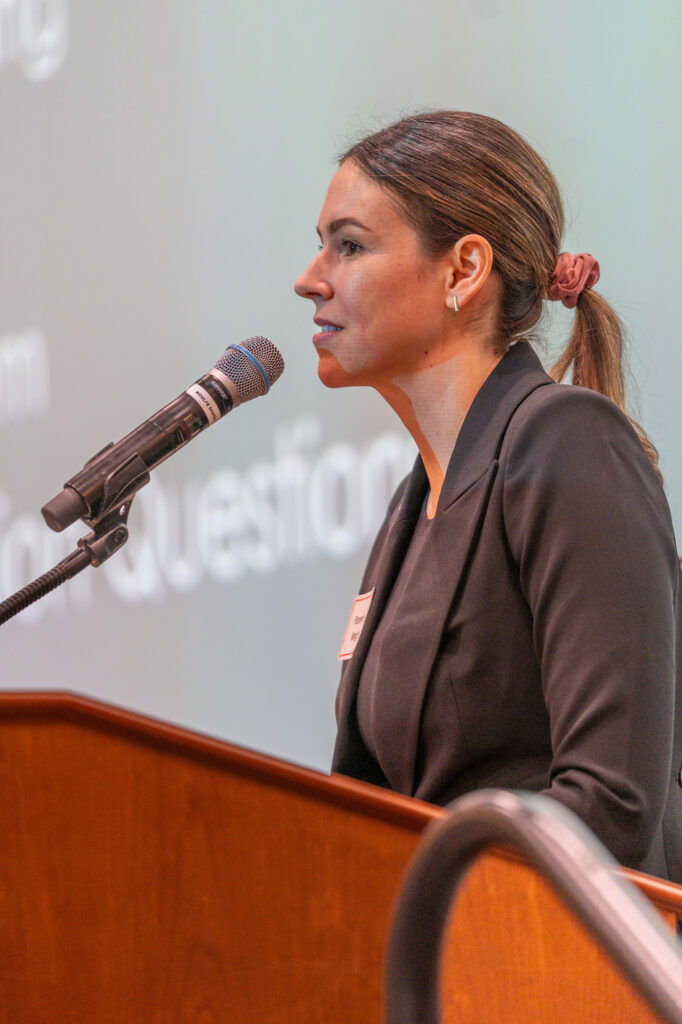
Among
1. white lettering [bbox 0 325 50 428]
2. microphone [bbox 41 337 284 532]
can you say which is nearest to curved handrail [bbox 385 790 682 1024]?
microphone [bbox 41 337 284 532]

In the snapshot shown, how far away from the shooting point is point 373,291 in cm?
136

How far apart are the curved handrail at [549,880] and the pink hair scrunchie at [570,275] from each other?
1096 millimetres

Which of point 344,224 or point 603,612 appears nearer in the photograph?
point 603,612

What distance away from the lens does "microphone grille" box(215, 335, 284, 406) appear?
124cm

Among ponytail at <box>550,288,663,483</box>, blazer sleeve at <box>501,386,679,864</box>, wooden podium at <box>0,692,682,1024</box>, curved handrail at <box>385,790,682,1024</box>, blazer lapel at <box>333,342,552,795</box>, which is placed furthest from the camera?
ponytail at <box>550,288,663,483</box>

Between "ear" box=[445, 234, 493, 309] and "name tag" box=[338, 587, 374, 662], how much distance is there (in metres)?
0.39

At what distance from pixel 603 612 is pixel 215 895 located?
1.51ft

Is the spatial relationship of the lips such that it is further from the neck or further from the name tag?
the name tag

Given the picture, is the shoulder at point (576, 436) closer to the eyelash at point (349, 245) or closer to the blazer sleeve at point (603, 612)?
the blazer sleeve at point (603, 612)

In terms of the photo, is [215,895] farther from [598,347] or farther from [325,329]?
[598,347]

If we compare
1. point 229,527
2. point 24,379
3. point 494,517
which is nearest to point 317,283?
point 494,517

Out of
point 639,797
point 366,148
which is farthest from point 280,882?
point 366,148

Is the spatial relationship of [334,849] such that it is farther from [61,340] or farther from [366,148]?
[61,340]

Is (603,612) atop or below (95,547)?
below
